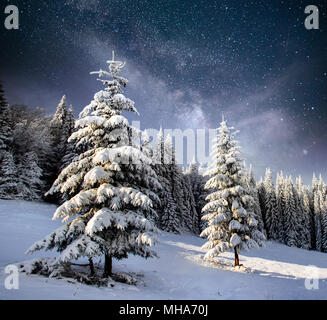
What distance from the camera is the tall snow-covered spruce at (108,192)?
8.88 metres

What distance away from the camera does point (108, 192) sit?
9.41m

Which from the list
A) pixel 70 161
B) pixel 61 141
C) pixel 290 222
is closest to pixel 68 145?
pixel 70 161

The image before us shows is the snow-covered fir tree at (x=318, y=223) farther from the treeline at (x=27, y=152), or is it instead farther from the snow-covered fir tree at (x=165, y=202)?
the treeline at (x=27, y=152)

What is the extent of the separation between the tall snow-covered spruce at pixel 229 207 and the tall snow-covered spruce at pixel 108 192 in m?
8.55

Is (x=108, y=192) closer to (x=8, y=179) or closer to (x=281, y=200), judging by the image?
(x=8, y=179)

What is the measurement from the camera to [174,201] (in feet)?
130

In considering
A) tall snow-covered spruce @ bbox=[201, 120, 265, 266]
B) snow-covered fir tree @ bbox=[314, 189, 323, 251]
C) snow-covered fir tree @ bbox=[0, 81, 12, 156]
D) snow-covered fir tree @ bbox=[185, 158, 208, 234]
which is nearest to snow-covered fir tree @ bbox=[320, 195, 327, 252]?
snow-covered fir tree @ bbox=[314, 189, 323, 251]

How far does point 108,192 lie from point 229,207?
40.9 feet

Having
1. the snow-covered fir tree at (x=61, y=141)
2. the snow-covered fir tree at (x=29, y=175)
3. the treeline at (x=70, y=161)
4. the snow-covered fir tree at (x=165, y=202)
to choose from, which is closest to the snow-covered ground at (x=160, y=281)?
the treeline at (x=70, y=161)

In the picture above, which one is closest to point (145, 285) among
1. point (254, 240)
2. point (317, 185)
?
point (254, 240)

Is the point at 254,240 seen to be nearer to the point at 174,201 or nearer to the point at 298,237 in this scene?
the point at 174,201

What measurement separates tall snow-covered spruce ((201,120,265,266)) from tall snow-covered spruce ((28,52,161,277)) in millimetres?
8549

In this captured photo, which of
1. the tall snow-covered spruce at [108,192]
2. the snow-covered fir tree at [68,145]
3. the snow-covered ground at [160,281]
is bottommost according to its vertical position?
the snow-covered ground at [160,281]
